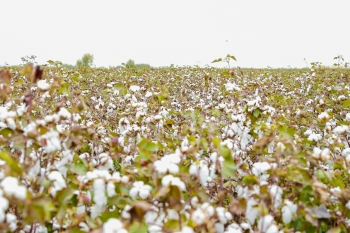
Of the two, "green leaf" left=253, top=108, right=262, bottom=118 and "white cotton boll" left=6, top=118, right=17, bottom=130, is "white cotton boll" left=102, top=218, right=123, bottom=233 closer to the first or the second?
"white cotton boll" left=6, top=118, right=17, bottom=130

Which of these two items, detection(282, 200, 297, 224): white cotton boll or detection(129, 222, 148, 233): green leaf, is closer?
detection(129, 222, 148, 233): green leaf

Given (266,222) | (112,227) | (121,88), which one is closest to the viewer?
(112,227)

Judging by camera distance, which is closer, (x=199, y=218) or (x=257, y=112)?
(x=199, y=218)

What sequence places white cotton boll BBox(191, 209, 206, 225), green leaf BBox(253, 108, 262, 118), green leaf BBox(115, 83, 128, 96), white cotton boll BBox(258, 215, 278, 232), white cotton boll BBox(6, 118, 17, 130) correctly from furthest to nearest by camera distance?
green leaf BBox(115, 83, 128, 96) < green leaf BBox(253, 108, 262, 118) < white cotton boll BBox(6, 118, 17, 130) < white cotton boll BBox(258, 215, 278, 232) < white cotton boll BBox(191, 209, 206, 225)

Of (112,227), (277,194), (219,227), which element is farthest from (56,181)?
(277,194)

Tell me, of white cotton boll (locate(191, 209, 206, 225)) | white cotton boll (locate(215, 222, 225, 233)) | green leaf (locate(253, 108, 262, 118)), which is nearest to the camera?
white cotton boll (locate(191, 209, 206, 225))

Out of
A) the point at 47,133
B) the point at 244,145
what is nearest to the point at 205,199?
the point at 47,133

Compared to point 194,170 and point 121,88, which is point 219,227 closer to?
point 194,170

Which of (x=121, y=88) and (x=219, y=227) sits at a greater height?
(x=121, y=88)

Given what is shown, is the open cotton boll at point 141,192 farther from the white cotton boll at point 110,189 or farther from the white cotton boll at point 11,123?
the white cotton boll at point 11,123

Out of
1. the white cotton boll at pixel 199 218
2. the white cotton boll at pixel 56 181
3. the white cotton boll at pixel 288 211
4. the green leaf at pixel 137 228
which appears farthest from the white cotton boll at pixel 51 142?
the white cotton boll at pixel 288 211

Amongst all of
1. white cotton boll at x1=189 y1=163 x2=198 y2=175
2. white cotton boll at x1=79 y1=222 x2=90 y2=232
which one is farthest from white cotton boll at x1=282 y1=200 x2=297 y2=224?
white cotton boll at x1=79 y1=222 x2=90 y2=232

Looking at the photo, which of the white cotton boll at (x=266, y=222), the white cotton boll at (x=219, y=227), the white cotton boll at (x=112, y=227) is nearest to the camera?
the white cotton boll at (x=112, y=227)

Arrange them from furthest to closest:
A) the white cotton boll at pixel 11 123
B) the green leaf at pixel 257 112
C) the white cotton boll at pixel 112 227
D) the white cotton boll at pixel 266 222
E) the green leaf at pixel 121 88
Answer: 1. the green leaf at pixel 121 88
2. the green leaf at pixel 257 112
3. the white cotton boll at pixel 11 123
4. the white cotton boll at pixel 266 222
5. the white cotton boll at pixel 112 227
